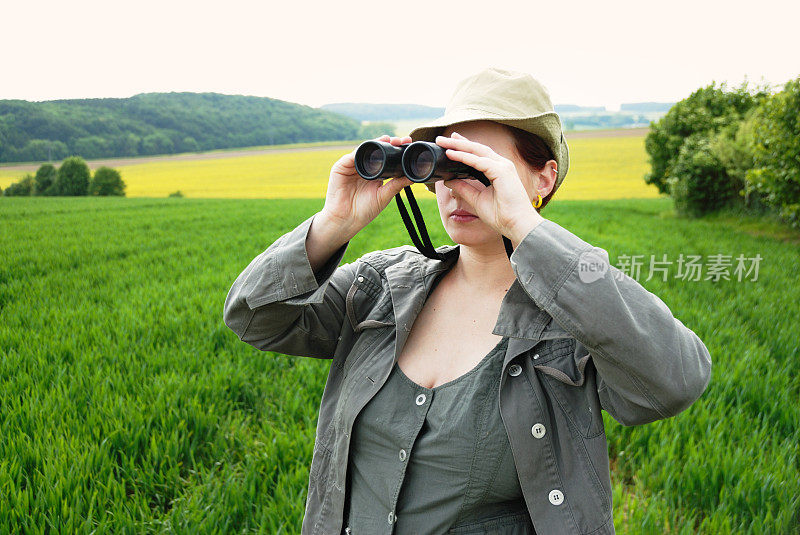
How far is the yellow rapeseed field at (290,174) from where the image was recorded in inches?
985

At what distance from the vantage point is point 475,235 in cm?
141

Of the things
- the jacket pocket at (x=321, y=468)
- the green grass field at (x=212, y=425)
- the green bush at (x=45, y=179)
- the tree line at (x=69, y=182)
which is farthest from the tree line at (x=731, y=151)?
the green bush at (x=45, y=179)

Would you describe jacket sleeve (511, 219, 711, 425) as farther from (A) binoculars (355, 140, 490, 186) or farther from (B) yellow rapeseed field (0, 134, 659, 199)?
(B) yellow rapeseed field (0, 134, 659, 199)

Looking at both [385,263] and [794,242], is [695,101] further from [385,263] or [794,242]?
[385,263]

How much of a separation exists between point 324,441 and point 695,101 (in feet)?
74.6

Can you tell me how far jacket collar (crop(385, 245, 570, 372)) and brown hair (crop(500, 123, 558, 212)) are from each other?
34 centimetres

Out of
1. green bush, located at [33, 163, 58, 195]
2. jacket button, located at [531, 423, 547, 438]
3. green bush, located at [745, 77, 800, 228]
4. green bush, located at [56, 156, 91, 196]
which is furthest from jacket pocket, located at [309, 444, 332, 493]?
green bush, located at [56, 156, 91, 196]

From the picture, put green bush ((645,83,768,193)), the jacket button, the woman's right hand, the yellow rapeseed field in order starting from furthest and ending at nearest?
the yellow rapeseed field < green bush ((645,83,768,193)) < the woman's right hand < the jacket button

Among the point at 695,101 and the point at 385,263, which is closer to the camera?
the point at 385,263

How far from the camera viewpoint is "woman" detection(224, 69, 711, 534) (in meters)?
1.13

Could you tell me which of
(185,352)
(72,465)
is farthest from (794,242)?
(72,465)

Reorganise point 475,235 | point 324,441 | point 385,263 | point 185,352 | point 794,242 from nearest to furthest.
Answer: point 475,235 → point 324,441 → point 385,263 → point 185,352 → point 794,242

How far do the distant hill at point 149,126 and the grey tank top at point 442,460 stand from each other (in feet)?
38.3

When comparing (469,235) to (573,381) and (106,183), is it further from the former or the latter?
(106,183)
